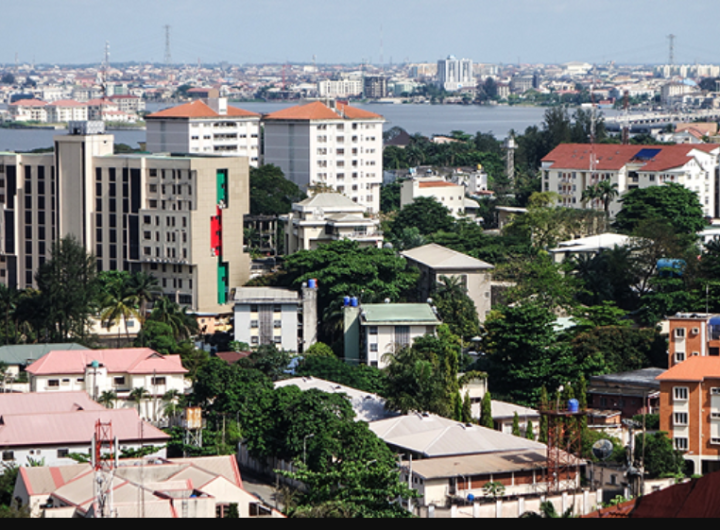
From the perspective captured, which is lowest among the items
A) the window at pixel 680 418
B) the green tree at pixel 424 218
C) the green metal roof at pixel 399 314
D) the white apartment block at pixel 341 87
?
the window at pixel 680 418

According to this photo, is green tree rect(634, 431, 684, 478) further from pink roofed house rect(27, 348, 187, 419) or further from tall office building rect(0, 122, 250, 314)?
tall office building rect(0, 122, 250, 314)

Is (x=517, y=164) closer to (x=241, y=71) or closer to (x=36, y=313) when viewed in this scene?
(x=36, y=313)

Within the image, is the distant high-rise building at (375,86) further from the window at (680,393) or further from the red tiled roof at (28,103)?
the window at (680,393)

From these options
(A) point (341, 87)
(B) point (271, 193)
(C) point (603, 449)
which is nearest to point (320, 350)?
(C) point (603, 449)

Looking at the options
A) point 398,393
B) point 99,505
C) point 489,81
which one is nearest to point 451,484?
point 398,393

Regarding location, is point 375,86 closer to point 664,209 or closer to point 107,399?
point 664,209

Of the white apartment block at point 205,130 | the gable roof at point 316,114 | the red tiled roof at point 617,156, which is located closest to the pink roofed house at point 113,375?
the red tiled roof at point 617,156
